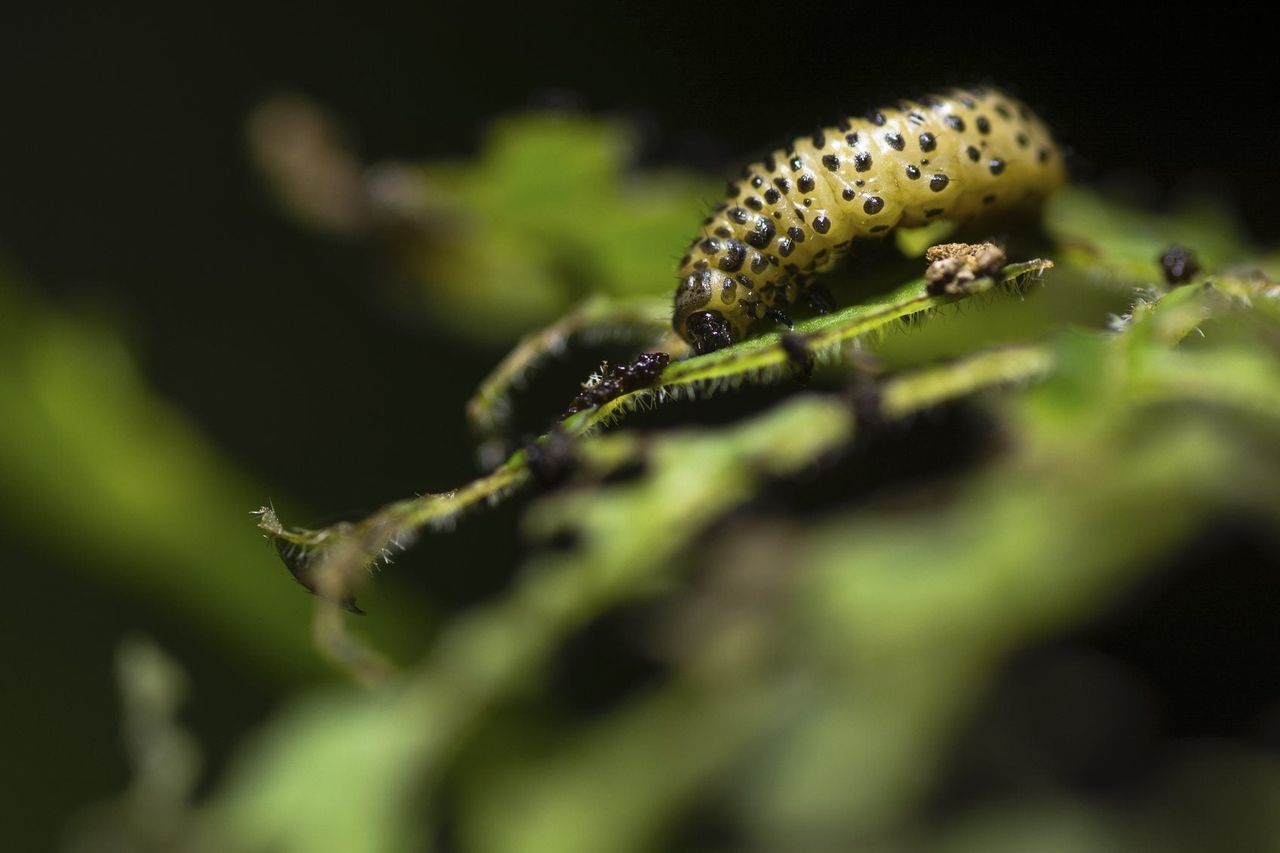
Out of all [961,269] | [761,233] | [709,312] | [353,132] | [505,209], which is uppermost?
[353,132]

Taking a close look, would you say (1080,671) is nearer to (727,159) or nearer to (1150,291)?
(1150,291)

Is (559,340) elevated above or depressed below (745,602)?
above

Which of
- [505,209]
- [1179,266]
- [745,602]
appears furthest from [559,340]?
[1179,266]

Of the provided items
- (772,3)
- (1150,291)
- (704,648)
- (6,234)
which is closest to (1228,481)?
(1150,291)

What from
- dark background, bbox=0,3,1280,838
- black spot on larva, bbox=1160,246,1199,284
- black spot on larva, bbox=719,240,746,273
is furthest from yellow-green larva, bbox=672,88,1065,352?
dark background, bbox=0,3,1280,838

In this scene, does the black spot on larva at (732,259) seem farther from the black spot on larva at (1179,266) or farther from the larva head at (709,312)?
the black spot on larva at (1179,266)

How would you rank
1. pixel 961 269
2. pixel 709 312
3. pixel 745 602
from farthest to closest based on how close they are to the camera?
pixel 745 602 → pixel 709 312 → pixel 961 269

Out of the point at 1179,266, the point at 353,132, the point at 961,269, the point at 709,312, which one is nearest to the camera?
the point at 961,269

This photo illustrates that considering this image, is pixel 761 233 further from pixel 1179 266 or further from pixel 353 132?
pixel 353 132
